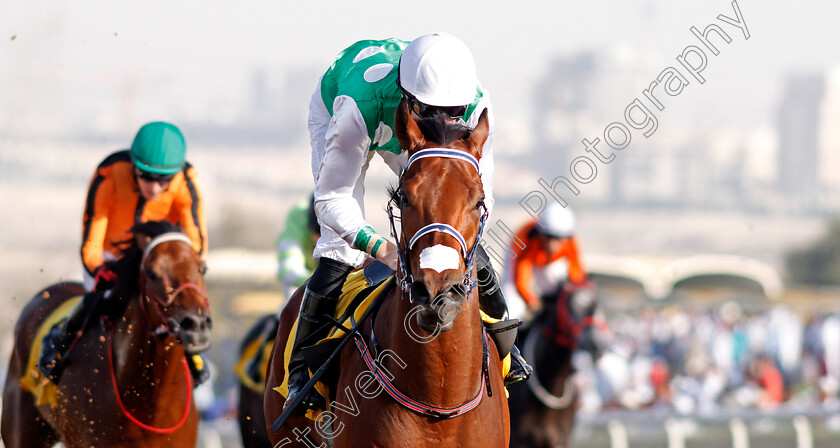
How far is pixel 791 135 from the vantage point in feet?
259

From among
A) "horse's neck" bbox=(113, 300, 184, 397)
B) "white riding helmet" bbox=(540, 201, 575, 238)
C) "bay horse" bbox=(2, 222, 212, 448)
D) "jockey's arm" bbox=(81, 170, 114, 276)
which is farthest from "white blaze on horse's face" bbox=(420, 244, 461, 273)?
"white riding helmet" bbox=(540, 201, 575, 238)

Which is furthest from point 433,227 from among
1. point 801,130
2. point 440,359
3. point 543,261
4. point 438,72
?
point 801,130

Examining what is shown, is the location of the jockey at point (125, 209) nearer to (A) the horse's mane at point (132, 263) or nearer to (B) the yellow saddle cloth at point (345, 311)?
(A) the horse's mane at point (132, 263)

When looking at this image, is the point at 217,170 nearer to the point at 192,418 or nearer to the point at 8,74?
the point at 8,74

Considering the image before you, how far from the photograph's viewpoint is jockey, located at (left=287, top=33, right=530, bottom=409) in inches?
140

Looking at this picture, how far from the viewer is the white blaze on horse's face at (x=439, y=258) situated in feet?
9.95

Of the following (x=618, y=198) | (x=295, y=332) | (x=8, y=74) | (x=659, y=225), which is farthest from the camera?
(x=618, y=198)

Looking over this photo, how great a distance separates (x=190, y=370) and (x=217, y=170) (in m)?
58.1

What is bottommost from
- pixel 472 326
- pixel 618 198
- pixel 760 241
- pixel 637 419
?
pixel 637 419

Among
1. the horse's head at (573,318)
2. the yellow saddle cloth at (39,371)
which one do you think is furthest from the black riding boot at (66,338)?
the horse's head at (573,318)

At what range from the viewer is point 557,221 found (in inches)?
313

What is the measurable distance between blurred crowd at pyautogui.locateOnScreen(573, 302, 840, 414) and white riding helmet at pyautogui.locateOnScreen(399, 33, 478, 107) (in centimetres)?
886

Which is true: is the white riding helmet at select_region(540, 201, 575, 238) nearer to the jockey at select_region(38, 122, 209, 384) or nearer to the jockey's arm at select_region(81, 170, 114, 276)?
the jockey at select_region(38, 122, 209, 384)

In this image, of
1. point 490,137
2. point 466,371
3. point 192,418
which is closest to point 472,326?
point 466,371
